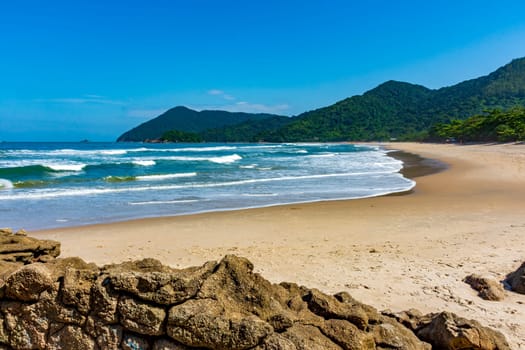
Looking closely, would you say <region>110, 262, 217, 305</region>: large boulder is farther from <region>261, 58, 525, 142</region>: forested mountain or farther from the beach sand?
<region>261, 58, 525, 142</region>: forested mountain

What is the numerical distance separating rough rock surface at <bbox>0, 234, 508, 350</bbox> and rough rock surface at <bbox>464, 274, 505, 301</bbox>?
1803mm

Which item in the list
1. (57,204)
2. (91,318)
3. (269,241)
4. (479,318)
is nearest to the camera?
(91,318)

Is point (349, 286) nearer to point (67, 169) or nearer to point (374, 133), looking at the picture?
point (67, 169)

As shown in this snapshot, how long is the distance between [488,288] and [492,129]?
72704 millimetres

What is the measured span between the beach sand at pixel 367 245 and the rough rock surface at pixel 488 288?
0.09 meters

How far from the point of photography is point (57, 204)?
1405 centimetres

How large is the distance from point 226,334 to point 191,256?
4.57 meters

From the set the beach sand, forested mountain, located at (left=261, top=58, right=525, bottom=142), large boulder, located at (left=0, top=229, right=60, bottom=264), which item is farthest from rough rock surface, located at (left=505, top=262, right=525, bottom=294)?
forested mountain, located at (left=261, top=58, right=525, bottom=142)

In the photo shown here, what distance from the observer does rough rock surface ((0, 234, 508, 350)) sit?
2809mm

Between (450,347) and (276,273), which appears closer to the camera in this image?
(450,347)

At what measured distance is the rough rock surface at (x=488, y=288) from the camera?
480 cm

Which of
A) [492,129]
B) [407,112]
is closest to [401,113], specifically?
[407,112]

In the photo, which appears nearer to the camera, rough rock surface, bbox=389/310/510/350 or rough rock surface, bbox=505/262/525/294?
rough rock surface, bbox=389/310/510/350

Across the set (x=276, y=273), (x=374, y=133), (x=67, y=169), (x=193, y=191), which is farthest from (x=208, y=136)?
(x=276, y=273)
